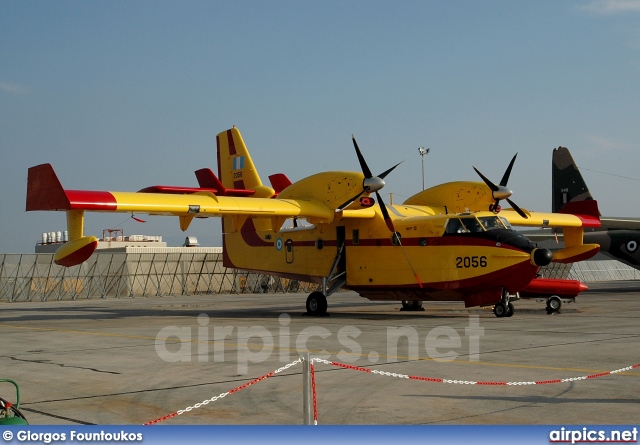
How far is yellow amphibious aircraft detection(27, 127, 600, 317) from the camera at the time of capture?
2188 centimetres

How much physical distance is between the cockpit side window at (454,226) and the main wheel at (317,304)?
5.17 meters

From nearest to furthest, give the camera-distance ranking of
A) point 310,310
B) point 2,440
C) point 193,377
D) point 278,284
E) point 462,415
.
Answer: point 2,440
point 462,415
point 193,377
point 310,310
point 278,284

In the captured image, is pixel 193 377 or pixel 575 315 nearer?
pixel 193 377

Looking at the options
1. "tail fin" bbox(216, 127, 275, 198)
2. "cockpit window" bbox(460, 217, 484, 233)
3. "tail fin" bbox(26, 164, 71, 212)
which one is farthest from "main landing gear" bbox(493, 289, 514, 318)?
"tail fin" bbox(26, 164, 71, 212)

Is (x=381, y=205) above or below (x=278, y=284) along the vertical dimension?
above

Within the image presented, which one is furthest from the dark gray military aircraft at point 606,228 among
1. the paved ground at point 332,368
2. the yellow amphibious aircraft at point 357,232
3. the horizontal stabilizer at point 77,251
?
the horizontal stabilizer at point 77,251

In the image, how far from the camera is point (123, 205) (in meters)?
21.4

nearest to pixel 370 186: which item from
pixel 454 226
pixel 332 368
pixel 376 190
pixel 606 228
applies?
pixel 376 190

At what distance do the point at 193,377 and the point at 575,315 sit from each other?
16745 millimetres

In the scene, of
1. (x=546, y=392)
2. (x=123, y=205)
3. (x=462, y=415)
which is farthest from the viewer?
(x=123, y=205)

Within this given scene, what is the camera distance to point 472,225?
23.2 meters

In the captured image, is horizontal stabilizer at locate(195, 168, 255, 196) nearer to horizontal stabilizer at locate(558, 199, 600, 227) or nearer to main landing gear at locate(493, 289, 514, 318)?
main landing gear at locate(493, 289, 514, 318)

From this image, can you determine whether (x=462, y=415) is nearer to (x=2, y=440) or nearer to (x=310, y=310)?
(x=2, y=440)

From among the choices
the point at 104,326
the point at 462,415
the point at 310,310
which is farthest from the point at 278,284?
the point at 462,415
